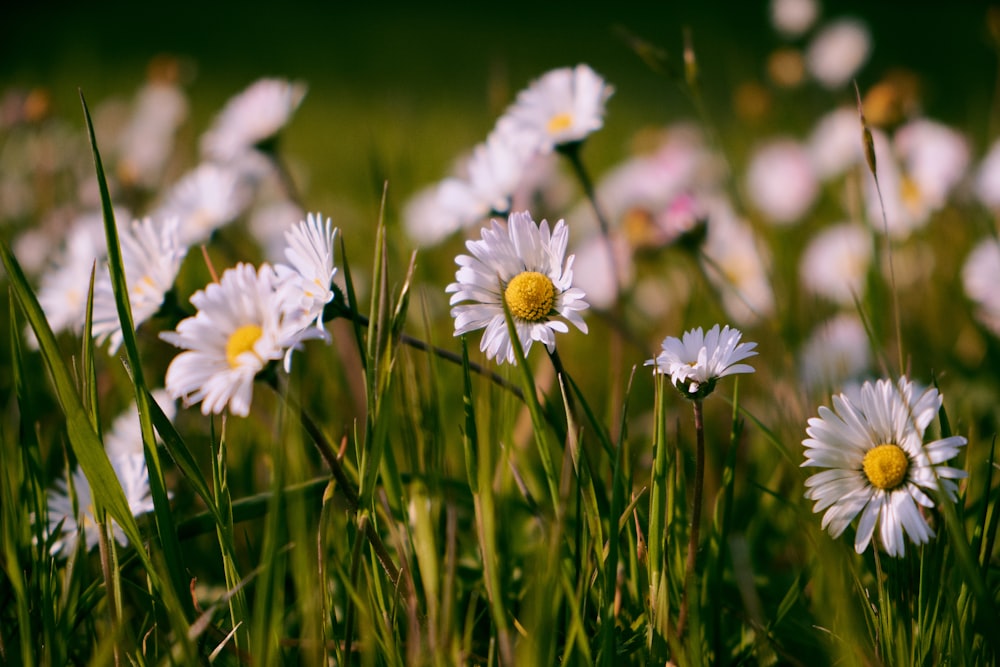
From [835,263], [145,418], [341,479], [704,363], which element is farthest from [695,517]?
[835,263]

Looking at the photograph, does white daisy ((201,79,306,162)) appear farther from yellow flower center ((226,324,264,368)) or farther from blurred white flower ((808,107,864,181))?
blurred white flower ((808,107,864,181))

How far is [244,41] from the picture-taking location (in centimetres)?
454

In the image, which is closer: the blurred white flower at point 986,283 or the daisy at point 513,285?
the daisy at point 513,285

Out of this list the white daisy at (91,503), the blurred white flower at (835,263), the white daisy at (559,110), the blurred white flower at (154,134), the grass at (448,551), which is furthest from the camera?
the blurred white flower at (154,134)

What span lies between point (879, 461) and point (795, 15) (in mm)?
1371

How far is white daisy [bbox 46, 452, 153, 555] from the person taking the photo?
586 millimetres

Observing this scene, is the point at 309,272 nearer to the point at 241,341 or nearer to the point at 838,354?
the point at 241,341

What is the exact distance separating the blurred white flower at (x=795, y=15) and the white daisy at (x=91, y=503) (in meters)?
1.47

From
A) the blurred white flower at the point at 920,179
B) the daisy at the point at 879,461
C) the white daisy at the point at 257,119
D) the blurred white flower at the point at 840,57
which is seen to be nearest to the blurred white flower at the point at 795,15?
the blurred white flower at the point at 840,57

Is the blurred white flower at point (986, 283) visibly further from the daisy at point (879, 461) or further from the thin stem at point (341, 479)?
the thin stem at point (341, 479)

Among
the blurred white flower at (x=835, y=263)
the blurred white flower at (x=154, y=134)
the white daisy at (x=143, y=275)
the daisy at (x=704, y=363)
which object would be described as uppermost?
the blurred white flower at (x=154, y=134)

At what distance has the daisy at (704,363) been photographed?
1.53ft

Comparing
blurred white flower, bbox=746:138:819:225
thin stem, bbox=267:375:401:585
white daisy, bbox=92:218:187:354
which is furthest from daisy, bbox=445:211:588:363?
blurred white flower, bbox=746:138:819:225

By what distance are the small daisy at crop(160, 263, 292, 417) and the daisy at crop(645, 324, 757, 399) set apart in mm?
212
